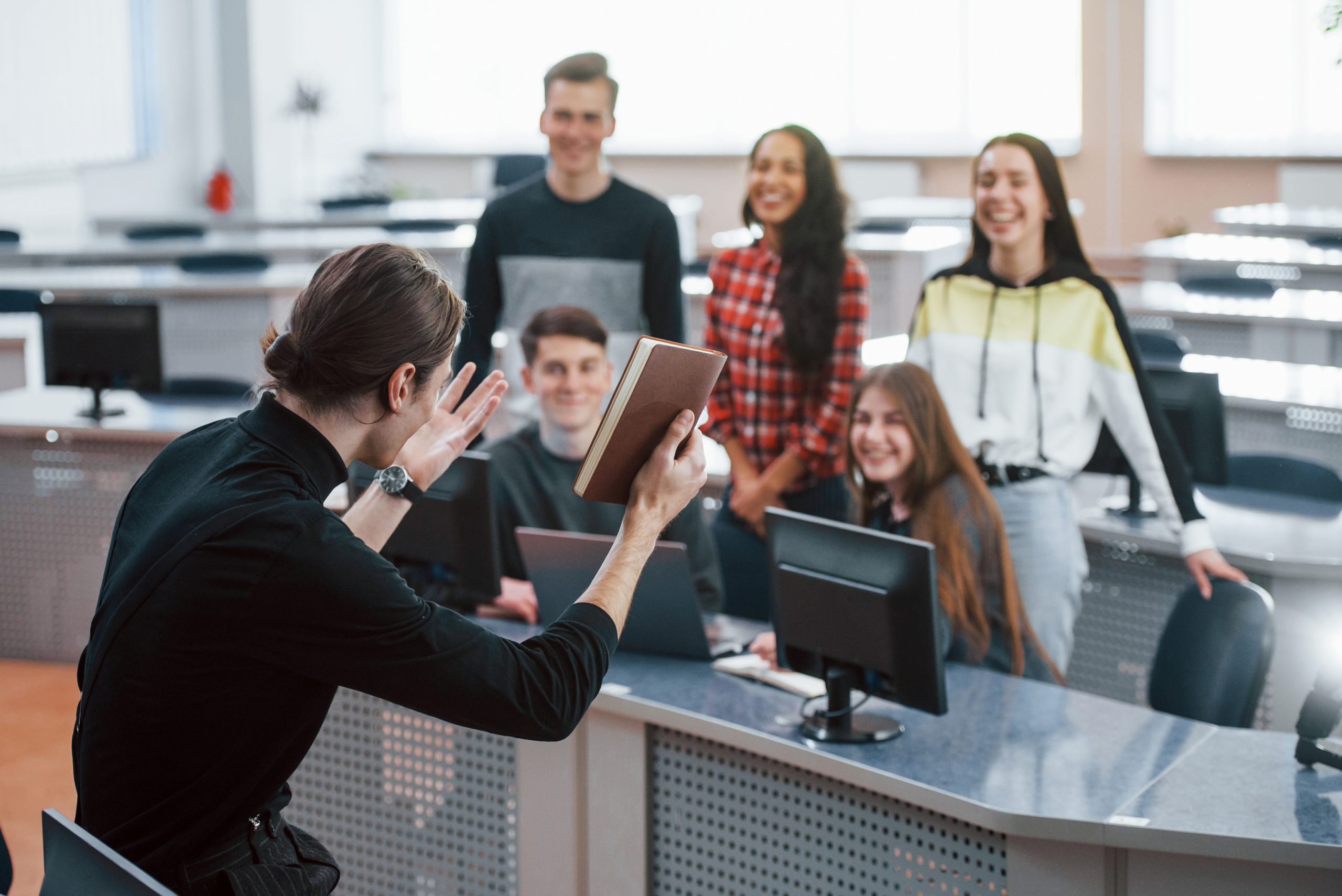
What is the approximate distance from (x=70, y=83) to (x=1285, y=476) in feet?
26.8

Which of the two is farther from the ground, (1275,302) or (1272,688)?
(1275,302)

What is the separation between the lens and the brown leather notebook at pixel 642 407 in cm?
141

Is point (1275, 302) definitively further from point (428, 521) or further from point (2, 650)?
point (2, 650)

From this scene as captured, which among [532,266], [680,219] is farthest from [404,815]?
[680,219]

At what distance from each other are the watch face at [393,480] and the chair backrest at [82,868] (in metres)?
0.58

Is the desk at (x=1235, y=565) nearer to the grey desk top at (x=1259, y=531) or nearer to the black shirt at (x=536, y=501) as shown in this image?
the grey desk top at (x=1259, y=531)

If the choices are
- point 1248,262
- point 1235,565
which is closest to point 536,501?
point 1235,565

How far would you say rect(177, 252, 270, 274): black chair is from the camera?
7.02m

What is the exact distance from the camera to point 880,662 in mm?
2100

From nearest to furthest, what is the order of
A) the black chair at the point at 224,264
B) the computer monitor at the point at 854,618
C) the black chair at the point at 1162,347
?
the computer monitor at the point at 854,618 < the black chair at the point at 1162,347 < the black chair at the point at 224,264

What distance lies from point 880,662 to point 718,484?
1.61 meters

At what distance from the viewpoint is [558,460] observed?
9.65ft

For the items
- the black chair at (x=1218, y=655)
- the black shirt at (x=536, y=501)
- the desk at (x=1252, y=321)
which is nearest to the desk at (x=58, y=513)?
the black shirt at (x=536, y=501)

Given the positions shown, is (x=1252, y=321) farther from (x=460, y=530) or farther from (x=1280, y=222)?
(x=460, y=530)
